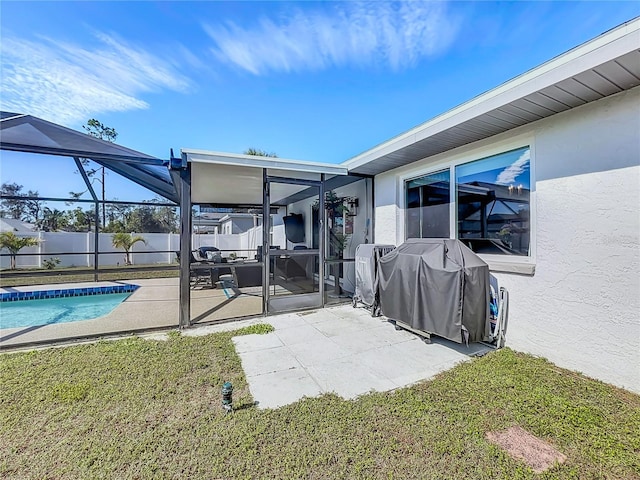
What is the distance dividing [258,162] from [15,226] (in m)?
12.1

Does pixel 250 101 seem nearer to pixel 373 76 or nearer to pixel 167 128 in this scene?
pixel 167 128

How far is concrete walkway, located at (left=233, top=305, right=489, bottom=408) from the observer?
9.87 ft

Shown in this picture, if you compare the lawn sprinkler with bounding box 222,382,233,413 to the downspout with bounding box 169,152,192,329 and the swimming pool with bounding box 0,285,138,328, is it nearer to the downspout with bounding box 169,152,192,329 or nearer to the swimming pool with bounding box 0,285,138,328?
the downspout with bounding box 169,152,192,329

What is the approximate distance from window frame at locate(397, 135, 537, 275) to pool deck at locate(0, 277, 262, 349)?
4155mm

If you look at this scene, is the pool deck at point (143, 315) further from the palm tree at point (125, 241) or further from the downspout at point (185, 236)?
the palm tree at point (125, 241)

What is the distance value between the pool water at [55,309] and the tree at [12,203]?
363 cm

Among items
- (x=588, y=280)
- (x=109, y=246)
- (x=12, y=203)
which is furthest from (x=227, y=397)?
(x=109, y=246)

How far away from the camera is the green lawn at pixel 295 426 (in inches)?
77.0

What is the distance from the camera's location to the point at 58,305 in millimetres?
7344

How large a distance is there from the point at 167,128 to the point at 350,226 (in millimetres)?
7620

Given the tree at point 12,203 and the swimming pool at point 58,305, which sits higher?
the tree at point 12,203

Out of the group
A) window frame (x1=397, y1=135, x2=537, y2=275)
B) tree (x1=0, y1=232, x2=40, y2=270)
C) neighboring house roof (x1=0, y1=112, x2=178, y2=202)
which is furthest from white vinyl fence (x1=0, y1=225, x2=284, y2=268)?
window frame (x1=397, y1=135, x2=537, y2=275)

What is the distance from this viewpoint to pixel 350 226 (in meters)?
7.80

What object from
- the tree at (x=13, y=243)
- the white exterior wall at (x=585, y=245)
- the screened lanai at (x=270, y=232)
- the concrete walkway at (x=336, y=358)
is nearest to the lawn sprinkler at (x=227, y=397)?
the concrete walkway at (x=336, y=358)
